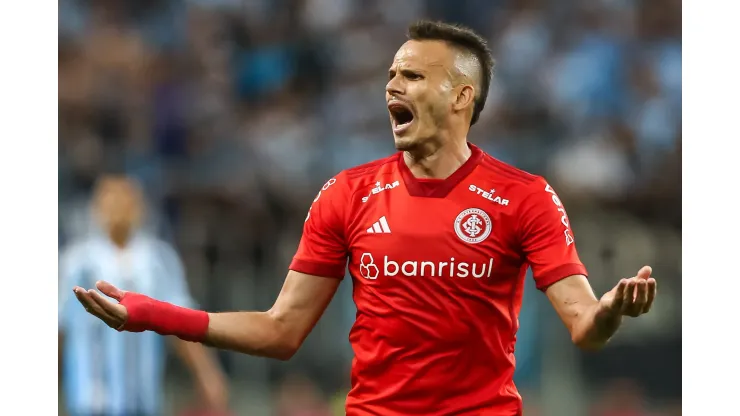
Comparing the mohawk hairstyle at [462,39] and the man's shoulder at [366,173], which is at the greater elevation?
the mohawk hairstyle at [462,39]

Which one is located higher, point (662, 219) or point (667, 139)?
point (667, 139)

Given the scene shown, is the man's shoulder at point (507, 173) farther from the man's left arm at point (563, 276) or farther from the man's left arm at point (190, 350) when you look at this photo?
the man's left arm at point (190, 350)

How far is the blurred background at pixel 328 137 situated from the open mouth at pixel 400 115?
149 inches

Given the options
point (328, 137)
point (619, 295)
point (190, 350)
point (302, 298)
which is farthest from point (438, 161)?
point (328, 137)

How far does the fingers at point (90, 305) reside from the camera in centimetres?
333

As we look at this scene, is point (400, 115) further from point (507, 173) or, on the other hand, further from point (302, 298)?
point (302, 298)

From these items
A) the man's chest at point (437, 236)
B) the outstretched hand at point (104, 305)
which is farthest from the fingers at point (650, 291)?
the outstretched hand at point (104, 305)

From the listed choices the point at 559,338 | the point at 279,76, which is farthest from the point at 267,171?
the point at 559,338

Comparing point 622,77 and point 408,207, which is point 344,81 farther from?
point 408,207

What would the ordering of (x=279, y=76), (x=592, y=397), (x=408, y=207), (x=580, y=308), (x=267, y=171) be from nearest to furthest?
(x=580, y=308) < (x=408, y=207) < (x=592, y=397) < (x=267, y=171) < (x=279, y=76)

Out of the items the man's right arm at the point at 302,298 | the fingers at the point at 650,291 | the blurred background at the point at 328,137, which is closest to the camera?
the fingers at the point at 650,291

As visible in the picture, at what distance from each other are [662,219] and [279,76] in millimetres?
3558

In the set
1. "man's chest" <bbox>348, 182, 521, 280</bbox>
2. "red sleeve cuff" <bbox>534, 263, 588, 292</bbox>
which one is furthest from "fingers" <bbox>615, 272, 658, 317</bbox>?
"man's chest" <bbox>348, 182, 521, 280</bbox>

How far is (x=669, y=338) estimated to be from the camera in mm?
7359
